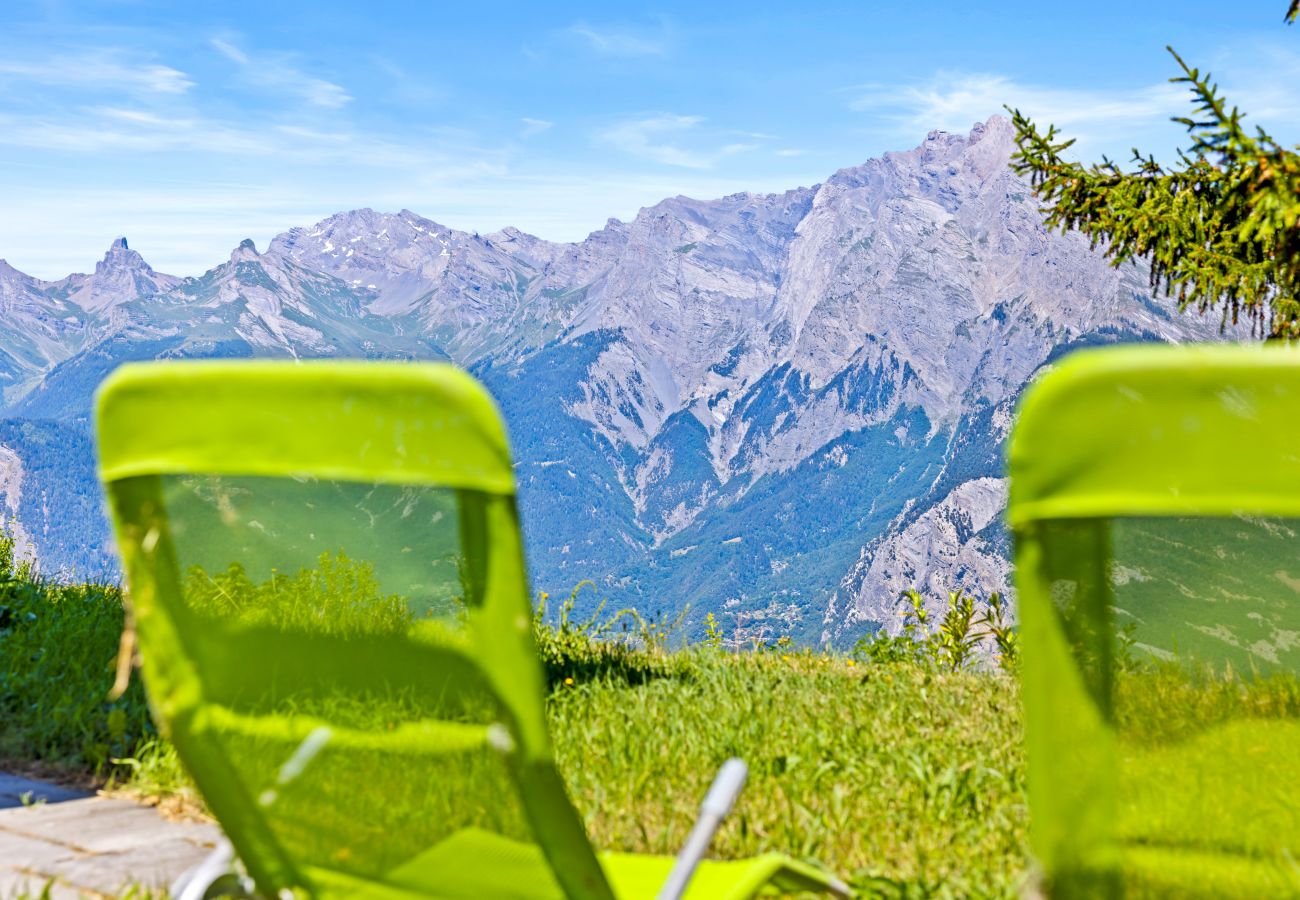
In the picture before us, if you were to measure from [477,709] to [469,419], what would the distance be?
444 mm

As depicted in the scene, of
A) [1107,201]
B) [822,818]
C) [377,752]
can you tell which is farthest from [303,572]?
[1107,201]

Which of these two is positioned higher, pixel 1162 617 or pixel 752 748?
pixel 1162 617

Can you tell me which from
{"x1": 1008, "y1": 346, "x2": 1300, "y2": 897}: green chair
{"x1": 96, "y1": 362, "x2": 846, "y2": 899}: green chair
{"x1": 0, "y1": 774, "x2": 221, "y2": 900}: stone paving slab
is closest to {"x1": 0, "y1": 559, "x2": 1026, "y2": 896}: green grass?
{"x1": 96, "y1": 362, "x2": 846, "y2": 899}: green chair

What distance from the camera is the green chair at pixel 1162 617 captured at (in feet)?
4.04

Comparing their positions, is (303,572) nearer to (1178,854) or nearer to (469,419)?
(469,419)

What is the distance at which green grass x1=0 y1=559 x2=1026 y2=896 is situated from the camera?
3.42 metres

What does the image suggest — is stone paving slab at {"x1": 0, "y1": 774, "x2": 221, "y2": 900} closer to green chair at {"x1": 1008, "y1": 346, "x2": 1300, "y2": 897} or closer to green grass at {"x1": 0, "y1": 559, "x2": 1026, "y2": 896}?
green grass at {"x1": 0, "y1": 559, "x2": 1026, "y2": 896}

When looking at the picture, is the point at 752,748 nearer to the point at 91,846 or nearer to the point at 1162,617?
the point at 91,846

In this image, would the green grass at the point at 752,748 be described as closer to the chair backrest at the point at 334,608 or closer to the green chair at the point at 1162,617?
the chair backrest at the point at 334,608

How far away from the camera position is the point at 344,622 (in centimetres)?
187

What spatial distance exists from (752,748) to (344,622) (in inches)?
103

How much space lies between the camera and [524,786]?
171 cm

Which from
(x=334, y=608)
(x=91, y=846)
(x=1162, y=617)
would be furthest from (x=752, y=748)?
(x=1162, y=617)

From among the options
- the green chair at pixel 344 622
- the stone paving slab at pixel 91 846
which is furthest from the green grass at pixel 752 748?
the stone paving slab at pixel 91 846
